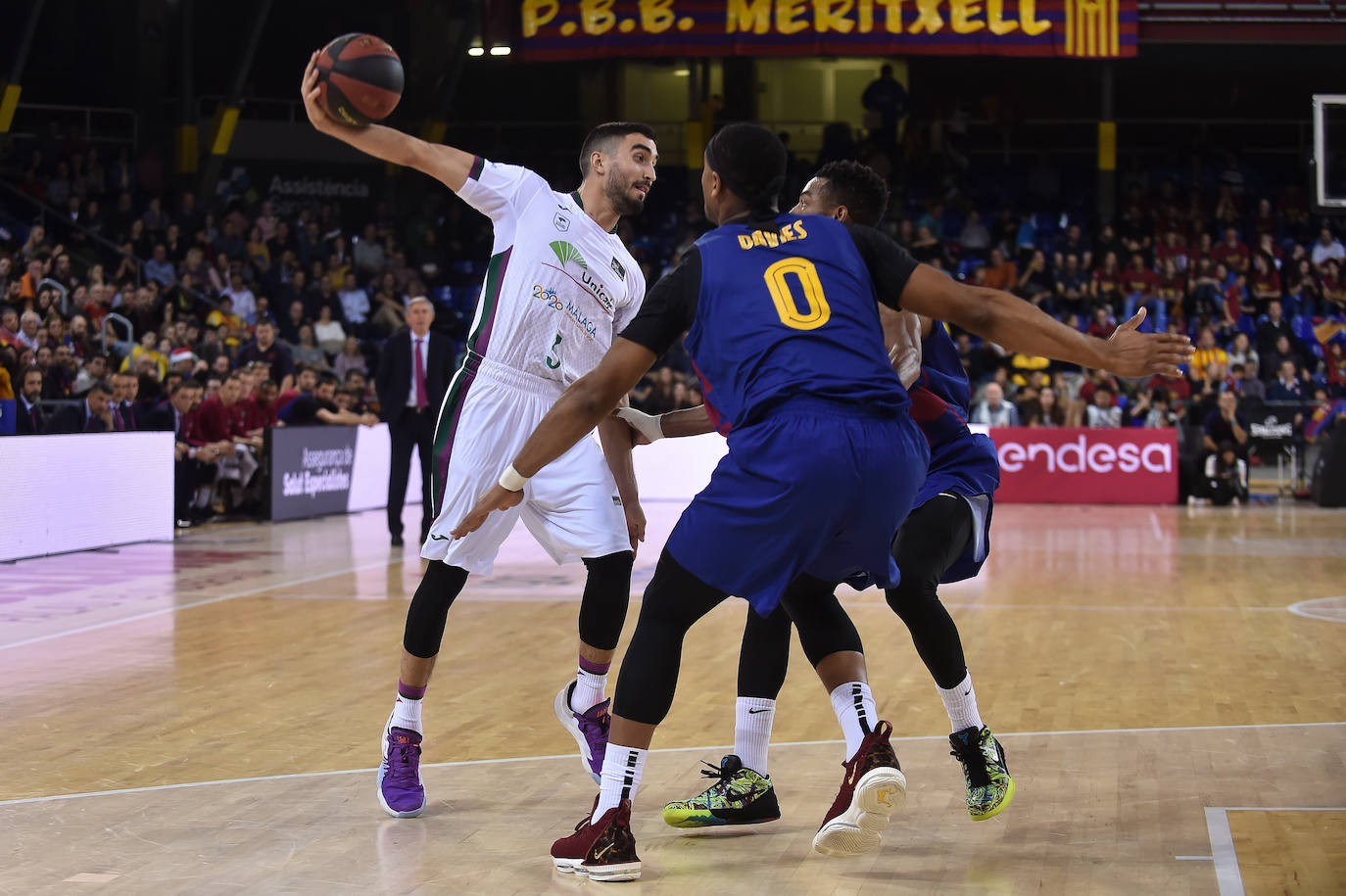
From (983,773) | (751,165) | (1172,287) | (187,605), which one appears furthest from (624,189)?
(1172,287)

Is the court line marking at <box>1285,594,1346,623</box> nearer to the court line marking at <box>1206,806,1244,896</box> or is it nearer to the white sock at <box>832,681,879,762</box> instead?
the court line marking at <box>1206,806,1244,896</box>

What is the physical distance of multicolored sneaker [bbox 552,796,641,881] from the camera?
379 cm

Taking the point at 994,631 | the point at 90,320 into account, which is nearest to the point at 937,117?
the point at 90,320

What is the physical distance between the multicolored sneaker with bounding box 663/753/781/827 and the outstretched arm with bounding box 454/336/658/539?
4.12ft

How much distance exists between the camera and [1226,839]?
13.7 ft

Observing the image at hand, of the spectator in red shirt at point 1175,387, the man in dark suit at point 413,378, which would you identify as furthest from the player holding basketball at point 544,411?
the spectator in red shirt at point 1175,387

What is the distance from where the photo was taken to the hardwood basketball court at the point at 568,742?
3.95m

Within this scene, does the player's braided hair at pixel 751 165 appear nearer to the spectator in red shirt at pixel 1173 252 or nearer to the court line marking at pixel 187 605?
the court line marking at pixel 187 605

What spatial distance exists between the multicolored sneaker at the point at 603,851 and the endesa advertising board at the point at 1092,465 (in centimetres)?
1497

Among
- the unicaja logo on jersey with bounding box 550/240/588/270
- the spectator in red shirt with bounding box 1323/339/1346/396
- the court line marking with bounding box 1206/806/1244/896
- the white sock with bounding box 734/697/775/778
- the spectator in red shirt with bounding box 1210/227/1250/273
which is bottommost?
the court line marking with bounding box 1206/806/1244/896

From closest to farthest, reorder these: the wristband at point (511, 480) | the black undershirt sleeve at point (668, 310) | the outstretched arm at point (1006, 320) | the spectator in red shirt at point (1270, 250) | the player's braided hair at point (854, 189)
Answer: the outstretched arm at point (1006, 320) < the black undershirt sleeve at point (668, 310) < the wristband at point (511, 480) < the player's braided hair at point (854, 189) < the spectator in red shirt at point (1270, 250)

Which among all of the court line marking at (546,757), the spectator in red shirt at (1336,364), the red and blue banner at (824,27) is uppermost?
the red and blue banner at (824,27)

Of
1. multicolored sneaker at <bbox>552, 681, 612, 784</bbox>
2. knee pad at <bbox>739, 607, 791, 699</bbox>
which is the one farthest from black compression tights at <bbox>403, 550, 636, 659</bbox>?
knee pad at <bbox>739, 607, 791, 699</bbox>

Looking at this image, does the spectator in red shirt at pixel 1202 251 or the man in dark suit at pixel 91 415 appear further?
the spectator in red shirt at pixel 1202 251
